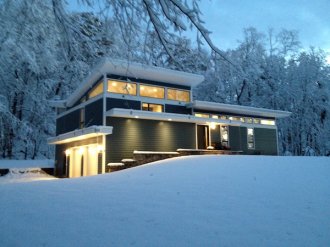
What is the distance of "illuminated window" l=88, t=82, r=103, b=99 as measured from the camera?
18234mm

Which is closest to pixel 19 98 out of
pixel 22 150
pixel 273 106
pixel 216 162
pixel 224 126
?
pixel 22 150

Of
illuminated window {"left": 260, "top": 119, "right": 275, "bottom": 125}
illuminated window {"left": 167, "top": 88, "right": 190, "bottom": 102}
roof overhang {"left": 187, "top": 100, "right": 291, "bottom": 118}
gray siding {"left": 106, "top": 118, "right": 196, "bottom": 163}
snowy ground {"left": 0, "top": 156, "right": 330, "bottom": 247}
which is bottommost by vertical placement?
snowy ground {"left": 0, "top": 156, "right": 330, "bottom": 247}

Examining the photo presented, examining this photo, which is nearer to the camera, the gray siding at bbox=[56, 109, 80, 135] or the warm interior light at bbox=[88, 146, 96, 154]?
the warm interior light at bbox=[88, 146, 96, 154]

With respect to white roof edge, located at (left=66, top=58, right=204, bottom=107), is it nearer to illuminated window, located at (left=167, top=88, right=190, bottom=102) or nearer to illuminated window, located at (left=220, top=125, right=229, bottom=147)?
illuminated window, located at (left=167, top=88, right=190, bottom=102)

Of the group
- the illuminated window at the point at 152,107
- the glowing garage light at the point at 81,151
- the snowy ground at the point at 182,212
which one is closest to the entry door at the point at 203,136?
the illuminated window at the point at 152,107

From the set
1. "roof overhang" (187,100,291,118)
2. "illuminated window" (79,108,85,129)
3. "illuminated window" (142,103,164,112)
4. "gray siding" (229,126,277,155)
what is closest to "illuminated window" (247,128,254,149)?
"gray siding" (229,126,277,155)

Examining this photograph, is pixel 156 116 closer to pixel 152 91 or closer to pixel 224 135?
pixel 152 91

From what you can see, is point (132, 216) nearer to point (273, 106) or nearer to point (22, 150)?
point (22, 150)

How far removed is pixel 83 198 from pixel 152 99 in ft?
41.1

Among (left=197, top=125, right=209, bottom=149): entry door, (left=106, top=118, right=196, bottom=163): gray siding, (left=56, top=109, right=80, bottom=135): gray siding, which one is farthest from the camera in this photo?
(left=56, top=109, right=80, bottom=135): gray siding

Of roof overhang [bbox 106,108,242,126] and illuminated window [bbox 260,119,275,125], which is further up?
illuminated window [bbox 260,119,275,125]

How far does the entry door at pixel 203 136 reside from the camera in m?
20.5

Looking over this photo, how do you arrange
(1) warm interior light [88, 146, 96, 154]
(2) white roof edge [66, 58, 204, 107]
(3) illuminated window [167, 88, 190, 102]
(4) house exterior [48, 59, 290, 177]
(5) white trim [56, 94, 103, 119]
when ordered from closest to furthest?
(4) house exterior [48, 59, 290, 177] < (1) warm interior light [88, 146, 96, 154] < (2) white roof edge [66, 58, 204, 107] < (5) white trim [56, 94, 103, 119] < (3) illuminated window [167, 88, 190, 102]

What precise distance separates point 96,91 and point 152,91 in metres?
3.51
